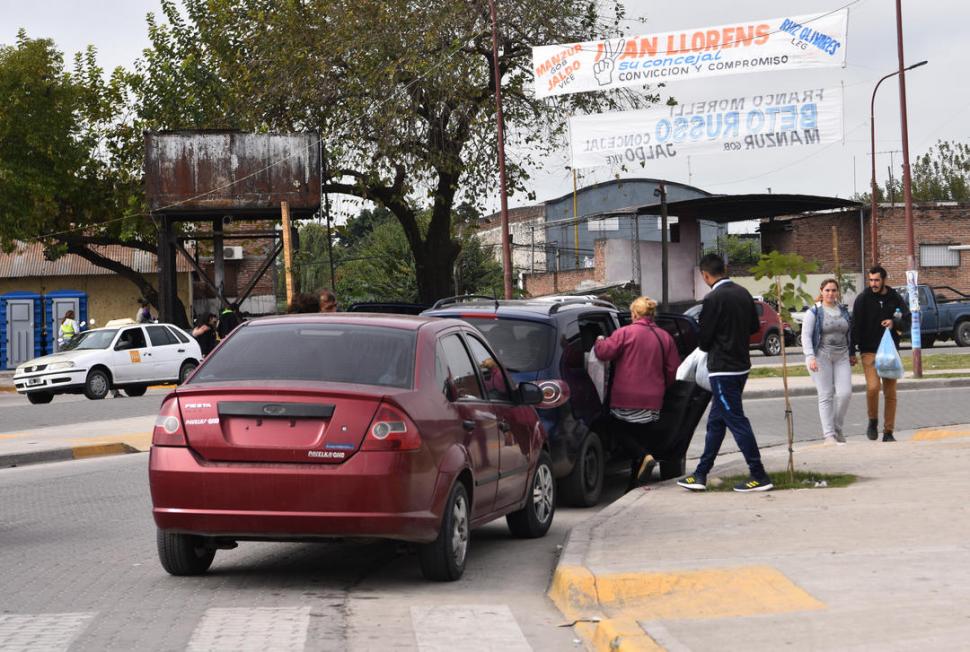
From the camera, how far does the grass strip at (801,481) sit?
1094 cm

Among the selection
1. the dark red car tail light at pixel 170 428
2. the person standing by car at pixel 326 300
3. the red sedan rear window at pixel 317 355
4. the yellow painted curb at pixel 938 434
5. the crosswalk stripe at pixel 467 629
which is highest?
the person standing by car at pixel 326 300

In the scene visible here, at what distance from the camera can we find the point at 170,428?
7449mm

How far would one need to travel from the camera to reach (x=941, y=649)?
542 centimetres

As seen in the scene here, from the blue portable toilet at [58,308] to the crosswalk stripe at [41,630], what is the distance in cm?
4464

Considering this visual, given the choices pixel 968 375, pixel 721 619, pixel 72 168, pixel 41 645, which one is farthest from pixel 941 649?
pixel 72 168

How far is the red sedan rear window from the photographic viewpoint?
7.64 m

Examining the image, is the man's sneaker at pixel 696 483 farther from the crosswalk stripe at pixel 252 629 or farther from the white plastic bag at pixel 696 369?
the crosswalk stripe at pixel 252 629

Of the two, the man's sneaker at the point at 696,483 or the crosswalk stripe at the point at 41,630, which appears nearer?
the crosswalk stripe at the point at 41,630

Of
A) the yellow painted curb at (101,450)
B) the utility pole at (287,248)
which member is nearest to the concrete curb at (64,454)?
the yellow painted curb at (101,450)

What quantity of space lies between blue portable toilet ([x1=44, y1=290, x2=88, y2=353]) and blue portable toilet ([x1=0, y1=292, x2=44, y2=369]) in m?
0.41

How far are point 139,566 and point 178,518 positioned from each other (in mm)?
1244

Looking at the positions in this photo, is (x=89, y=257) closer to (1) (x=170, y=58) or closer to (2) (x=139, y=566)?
(1) (x=170, y=58)

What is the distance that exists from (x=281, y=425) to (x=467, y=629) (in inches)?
59.9

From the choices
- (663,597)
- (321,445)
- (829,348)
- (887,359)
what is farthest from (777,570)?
(887,359)
